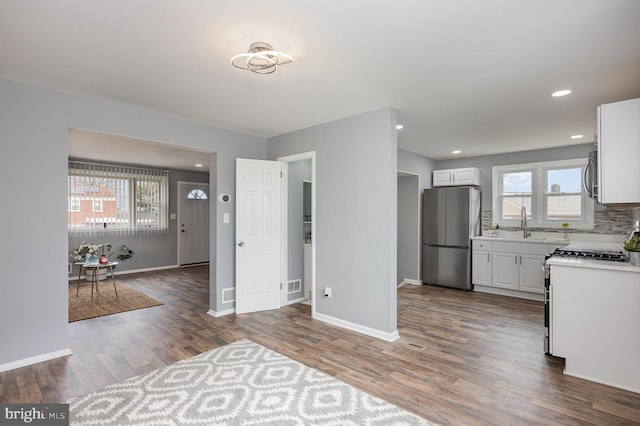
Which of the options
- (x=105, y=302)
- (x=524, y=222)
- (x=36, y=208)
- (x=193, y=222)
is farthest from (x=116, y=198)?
(x=524, y=222)

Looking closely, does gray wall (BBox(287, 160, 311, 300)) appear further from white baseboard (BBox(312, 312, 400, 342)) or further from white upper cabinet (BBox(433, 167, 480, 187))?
white upper cabinet (BBox(433, 167, 480, 187))

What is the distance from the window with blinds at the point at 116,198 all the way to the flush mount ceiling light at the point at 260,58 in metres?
5.79

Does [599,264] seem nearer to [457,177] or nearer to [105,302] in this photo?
[457,177]

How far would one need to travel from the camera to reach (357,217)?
3756 millimetres

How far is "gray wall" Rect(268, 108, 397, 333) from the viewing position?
348cm

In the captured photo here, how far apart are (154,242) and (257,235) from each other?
4357 millimetres

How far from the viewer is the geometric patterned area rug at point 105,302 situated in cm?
440

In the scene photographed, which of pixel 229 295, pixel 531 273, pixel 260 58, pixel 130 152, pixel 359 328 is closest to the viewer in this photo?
pixel 260 58

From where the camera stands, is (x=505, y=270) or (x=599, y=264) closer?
(x=599, y=264)

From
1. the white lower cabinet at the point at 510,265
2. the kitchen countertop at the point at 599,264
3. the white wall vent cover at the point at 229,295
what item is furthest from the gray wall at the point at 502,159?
the white wall vent cover at the point at 229,295

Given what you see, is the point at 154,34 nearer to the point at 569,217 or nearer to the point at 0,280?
the point at 0,280

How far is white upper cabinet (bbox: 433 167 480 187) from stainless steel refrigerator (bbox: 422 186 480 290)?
0.22 m

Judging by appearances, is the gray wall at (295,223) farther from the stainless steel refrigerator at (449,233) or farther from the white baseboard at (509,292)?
the white baseboard at (509,292)

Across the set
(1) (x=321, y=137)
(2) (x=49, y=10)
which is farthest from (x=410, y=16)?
(1) (x=321, y=137)
